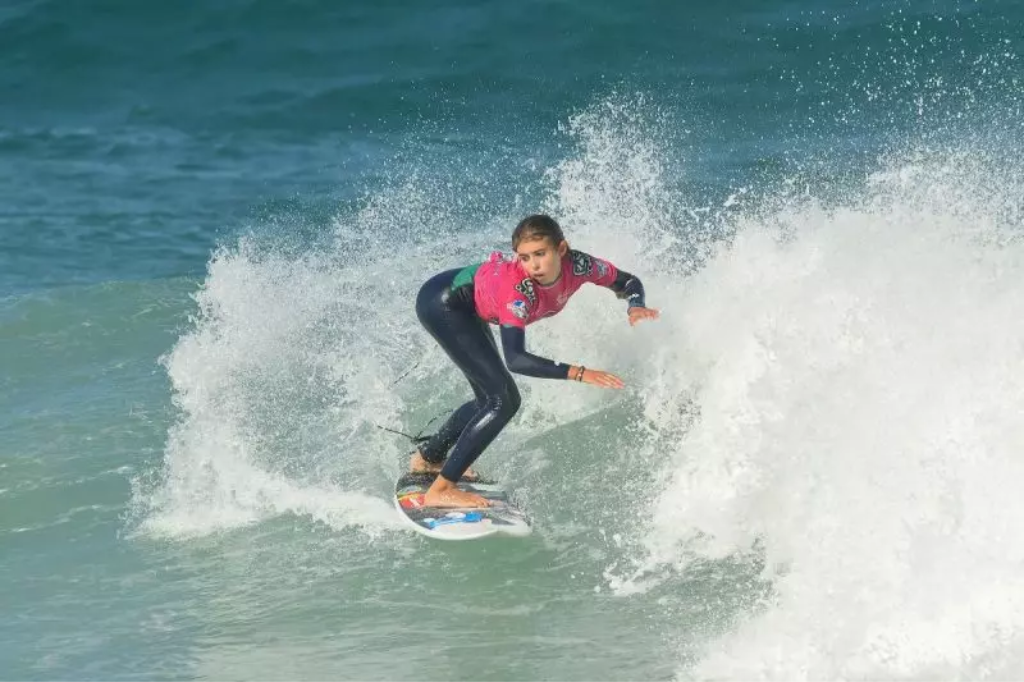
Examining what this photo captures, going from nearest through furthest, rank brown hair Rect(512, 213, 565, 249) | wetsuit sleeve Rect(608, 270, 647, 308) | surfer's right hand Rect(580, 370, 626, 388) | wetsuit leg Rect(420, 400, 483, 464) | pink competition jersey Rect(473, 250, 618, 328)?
surfer's right hand Rect(580, 370, 626, 388)
brown hair Rect(512, 213, 565, 249)
pink competition jersey Rect(473, 250, 618, 328)
wetsuit sleeve Rect(608, 270, 647, 308)
wetsuit leg Rect(420, 400, 483, 464)

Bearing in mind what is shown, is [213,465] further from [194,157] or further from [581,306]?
[194,157]

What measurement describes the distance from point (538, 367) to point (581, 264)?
0.75 m

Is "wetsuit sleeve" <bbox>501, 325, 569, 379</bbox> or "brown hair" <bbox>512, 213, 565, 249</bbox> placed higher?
"brown hair" <bbox>512, 213, 565, 249</bbox>

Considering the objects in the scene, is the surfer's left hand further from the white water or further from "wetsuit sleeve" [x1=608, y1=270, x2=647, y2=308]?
the white water

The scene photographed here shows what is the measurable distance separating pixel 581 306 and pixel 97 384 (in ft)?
12.4

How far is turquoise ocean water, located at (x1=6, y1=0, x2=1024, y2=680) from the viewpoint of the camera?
6078 mm

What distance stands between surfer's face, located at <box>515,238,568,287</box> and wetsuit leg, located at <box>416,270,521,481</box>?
64 cm

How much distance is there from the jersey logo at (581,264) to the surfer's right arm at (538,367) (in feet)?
1.56

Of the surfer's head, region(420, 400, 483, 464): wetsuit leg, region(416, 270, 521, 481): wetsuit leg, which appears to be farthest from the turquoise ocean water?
the surfer's head

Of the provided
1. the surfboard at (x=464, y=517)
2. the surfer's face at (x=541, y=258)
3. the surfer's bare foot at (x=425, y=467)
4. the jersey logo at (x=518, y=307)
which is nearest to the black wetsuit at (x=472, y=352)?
the surfboard at (x=464, y=517)

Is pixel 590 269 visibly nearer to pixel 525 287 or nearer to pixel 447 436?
pixel 525 287

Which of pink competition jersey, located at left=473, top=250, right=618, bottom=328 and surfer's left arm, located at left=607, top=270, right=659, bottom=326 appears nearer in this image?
pink competition jersey, located at left=473, top=250, right=618, bottom=328

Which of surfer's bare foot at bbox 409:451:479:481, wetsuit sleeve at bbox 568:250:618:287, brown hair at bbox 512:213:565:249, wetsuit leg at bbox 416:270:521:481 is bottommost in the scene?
surfer's bare foot at bbox 409:451:479:481

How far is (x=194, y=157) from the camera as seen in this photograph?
1694 centimetres
